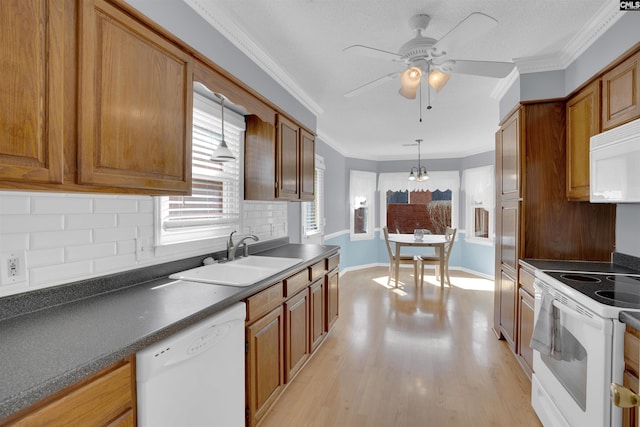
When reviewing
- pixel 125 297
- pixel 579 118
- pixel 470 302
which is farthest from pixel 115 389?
pixel 470 302

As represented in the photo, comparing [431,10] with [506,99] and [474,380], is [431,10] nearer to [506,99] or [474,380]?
[506,99]

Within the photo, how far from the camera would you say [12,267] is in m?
1.21

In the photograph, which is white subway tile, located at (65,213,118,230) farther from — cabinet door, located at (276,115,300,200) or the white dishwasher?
cabinet door, located at (276,115,300,200)

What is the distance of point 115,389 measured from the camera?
0.99 meters

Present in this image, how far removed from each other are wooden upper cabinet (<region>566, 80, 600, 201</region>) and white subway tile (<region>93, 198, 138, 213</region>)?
9.56ft

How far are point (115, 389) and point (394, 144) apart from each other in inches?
221

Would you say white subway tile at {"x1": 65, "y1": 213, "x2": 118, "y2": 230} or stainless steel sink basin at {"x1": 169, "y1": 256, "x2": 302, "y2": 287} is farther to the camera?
stainless steel sink basin at {"x1": 169, "y1": 256, "x2": 302, "y2": 287}

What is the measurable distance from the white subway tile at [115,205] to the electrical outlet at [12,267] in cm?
36

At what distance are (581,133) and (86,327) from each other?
10.3 feet

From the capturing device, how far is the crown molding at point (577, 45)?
6.30 feet

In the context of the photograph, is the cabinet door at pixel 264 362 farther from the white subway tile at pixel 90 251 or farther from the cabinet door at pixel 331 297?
the cabinet door at pixel 331 297

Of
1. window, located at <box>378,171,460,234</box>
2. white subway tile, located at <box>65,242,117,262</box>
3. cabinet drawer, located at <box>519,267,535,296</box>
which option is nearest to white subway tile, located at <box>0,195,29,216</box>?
white subway tile, located at <box>65,242,117,262</box>

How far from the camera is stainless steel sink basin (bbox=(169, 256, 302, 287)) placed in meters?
1.94

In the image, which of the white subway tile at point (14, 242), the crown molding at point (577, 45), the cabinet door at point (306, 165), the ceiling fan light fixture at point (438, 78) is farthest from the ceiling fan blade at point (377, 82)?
the white subway tile at point (14, 242)
